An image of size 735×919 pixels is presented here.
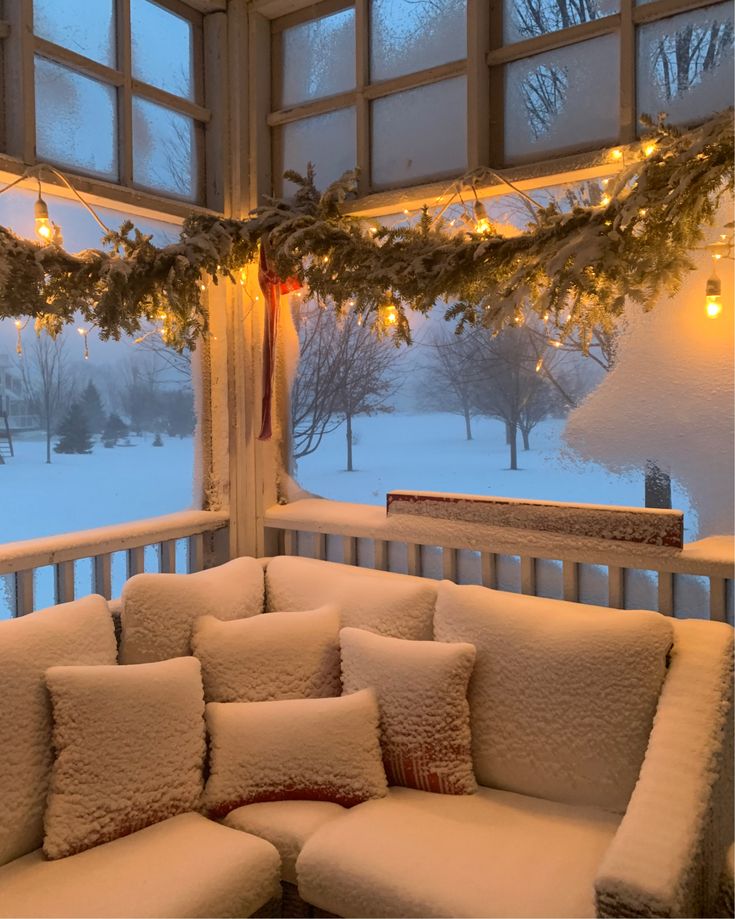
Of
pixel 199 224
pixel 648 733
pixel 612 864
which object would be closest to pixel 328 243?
pixel 199 224

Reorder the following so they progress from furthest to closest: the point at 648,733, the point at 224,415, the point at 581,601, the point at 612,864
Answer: the point at 224,415 → the point at 581,601 → the point at 648,733 → the point at 612,864

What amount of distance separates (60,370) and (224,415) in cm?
65

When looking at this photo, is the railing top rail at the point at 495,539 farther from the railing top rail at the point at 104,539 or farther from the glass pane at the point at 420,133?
the glass pane at the point at 420,133

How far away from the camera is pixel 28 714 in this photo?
184cm

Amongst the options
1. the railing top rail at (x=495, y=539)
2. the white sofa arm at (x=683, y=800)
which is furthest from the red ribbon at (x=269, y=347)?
the white sofa arm at (x=683, y=800)

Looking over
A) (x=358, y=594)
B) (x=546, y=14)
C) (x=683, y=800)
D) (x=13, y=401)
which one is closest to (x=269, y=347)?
(x=13, y=401)

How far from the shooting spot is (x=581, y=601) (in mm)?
2338

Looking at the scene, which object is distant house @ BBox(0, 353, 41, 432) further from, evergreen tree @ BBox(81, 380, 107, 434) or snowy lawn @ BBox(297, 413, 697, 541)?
snowy lawn @ BBox(297, 413, 697, 541)

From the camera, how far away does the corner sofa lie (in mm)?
1542

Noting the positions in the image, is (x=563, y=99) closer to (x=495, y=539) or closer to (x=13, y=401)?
(x=495, y=539)

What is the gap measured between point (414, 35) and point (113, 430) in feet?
5.64

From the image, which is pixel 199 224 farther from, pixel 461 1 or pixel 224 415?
pixel 461 1

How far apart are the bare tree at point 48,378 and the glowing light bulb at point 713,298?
1.96 m

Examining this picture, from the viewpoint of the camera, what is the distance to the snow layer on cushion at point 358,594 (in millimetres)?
2281
